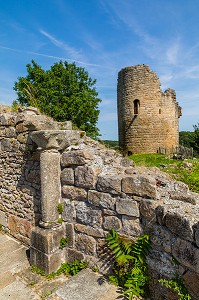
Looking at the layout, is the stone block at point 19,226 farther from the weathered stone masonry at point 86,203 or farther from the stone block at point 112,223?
the stone block at point 112,223

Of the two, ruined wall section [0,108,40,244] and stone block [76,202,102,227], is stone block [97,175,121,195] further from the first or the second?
ruined wall section [0,108,40,244]

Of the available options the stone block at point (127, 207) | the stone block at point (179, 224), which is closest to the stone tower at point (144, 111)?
the stone block at point (127, 207)

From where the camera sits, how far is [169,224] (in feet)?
7.91

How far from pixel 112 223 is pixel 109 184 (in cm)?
57

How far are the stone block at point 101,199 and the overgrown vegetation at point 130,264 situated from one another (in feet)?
1.25

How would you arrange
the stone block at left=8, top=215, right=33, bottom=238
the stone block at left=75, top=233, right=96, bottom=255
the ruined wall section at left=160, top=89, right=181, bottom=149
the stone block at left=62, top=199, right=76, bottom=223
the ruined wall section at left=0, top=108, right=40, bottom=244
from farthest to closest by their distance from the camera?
the ruined wall section at left=160, top=89, right=181, bottom=149
the stone block at left=8, top=215, right=33, bottom=238
the ruined wall section at left=0, top=108, right=40, bottom=244
the stone block at left=62, top=199, right=76, bottom=223
the stone block at left=75, top=233, right=96, bottom=255

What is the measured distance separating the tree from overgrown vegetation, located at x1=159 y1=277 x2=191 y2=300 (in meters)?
15.9

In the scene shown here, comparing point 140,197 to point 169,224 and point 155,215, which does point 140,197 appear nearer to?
point 155,215

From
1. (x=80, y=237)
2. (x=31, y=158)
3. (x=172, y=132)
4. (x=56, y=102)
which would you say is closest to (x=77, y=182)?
(x=80, y=237)

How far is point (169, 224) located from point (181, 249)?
0.28 metres

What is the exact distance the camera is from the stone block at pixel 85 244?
10.8 feet

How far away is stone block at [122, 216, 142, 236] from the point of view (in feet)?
9.16

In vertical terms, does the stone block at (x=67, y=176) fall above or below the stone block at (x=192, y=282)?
above

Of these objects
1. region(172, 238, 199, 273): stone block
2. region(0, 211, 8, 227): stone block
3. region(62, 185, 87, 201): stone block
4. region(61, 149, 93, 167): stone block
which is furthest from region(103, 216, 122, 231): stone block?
region(0, 211, 8, 227): stone block
